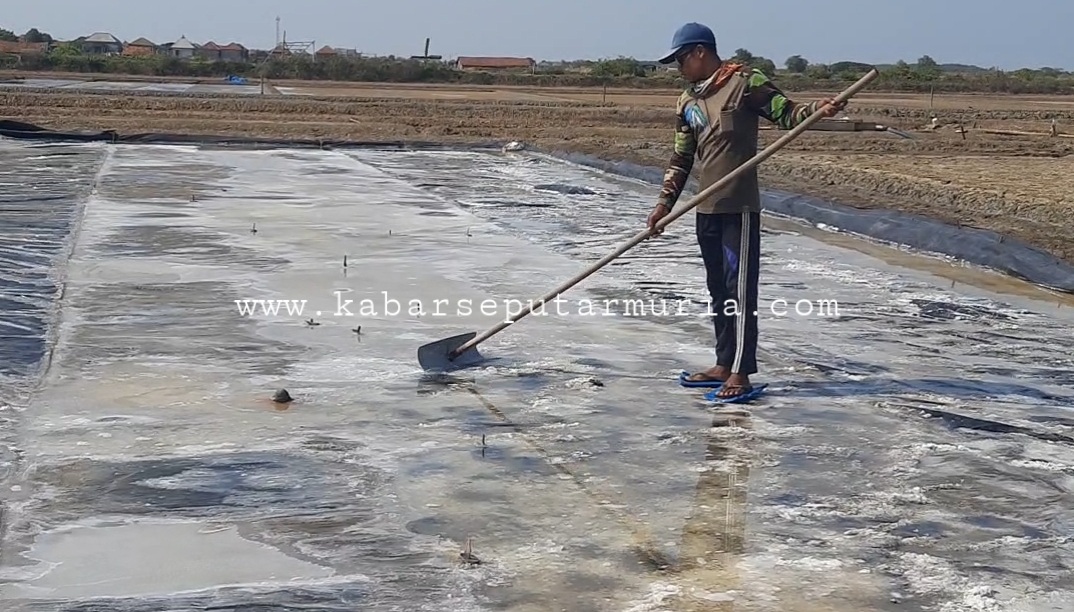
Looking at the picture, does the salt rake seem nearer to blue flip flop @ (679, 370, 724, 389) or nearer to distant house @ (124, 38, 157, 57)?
blue flip flop @ (679, 370, 724, 389)

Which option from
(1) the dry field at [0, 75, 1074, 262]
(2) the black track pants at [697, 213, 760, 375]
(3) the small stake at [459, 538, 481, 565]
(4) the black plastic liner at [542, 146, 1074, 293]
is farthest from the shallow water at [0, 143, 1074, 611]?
(1) the dry field at [0, 75, 1074, 262]

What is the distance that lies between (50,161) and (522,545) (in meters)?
14.1

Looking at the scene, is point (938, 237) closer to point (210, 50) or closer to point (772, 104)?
point (772, 104)

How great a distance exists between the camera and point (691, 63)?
17.7 ft

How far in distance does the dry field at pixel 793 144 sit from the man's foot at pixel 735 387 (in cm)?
532

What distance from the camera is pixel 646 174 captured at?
54.6 ft

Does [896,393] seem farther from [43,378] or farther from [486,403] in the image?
[43,378]

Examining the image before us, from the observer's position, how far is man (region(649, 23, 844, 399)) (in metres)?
5.37

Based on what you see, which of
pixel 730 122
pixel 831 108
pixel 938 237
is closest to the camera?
pixel 831 108

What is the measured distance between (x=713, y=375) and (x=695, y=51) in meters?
1.42

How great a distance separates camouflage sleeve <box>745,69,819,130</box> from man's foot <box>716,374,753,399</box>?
107cm

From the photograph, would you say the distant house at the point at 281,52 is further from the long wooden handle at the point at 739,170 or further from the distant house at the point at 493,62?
the long wooden handle at the point at 739,170

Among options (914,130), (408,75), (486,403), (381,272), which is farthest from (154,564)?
(408,75)

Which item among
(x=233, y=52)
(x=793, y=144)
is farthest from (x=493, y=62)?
(x=793, y=144)
